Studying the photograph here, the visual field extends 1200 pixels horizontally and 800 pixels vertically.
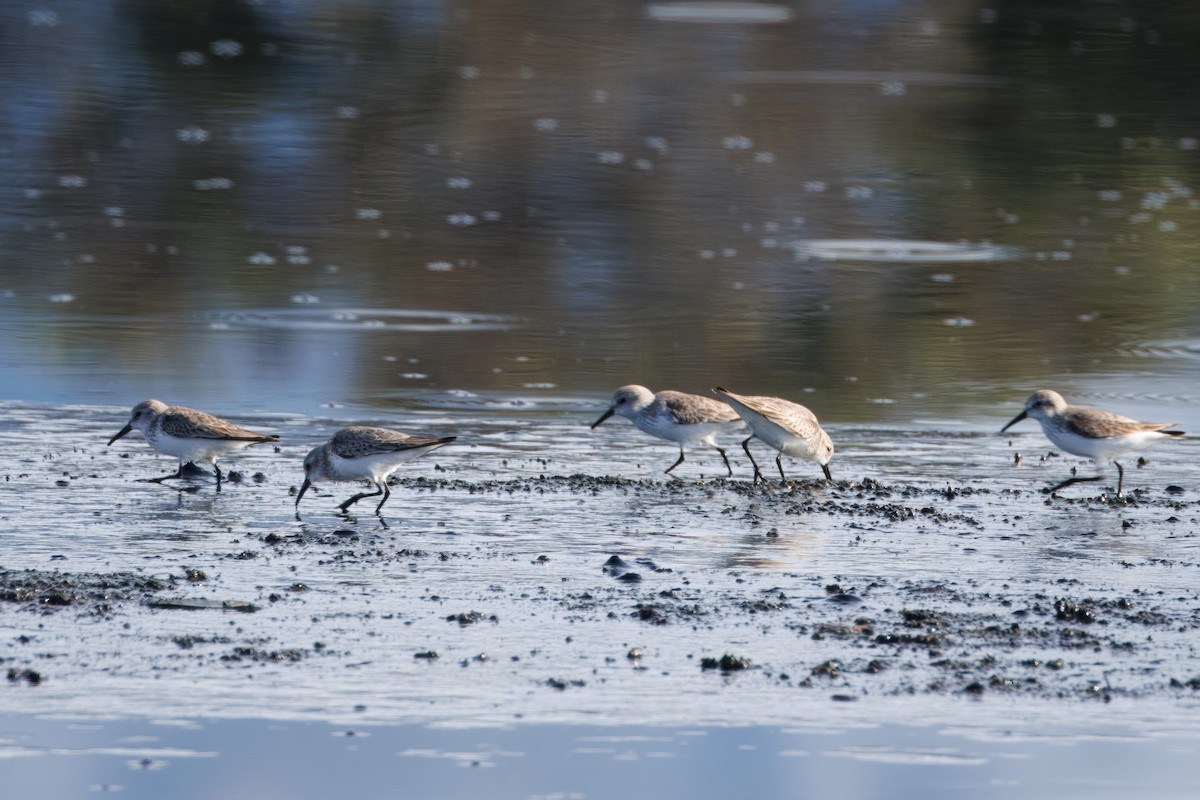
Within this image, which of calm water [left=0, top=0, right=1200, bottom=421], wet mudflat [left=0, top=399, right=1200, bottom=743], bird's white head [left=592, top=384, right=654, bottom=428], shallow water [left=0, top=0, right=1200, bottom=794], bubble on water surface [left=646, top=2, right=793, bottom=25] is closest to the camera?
wet mudflat [left=0, top=399, right=1200, bottom=743]

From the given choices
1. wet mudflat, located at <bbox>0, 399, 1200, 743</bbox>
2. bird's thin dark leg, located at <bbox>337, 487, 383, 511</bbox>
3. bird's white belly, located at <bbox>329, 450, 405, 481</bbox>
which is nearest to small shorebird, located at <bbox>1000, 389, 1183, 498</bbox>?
wet mudflat, located at <bbox>0, 399, 1200, 743</bbox>

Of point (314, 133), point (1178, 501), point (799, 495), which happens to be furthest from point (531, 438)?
point (314, 133)

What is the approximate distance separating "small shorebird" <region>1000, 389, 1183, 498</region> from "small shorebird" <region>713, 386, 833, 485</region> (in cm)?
129

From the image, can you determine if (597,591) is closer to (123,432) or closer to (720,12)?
(123,432)

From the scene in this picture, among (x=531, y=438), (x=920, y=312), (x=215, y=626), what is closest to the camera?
(x=215, y=626)

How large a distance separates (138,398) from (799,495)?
4901 millimetres

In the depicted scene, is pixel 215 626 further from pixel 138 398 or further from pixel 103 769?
pixel 138 398

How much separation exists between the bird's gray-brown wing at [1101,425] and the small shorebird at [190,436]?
453 centimetres

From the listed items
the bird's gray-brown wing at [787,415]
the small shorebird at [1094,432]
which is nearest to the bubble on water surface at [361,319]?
the bird's gray-brown wing at [787,415]

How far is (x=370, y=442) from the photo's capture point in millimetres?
9953

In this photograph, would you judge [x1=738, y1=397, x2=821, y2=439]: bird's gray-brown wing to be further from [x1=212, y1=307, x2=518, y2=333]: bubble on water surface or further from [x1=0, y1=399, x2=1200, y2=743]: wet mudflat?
[x1=212, y1=307, x2=518, y2=333]: bubble on water surface

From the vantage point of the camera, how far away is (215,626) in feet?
23.0

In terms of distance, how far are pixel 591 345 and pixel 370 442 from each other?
17.9 feet

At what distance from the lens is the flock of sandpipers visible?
9977 mm
